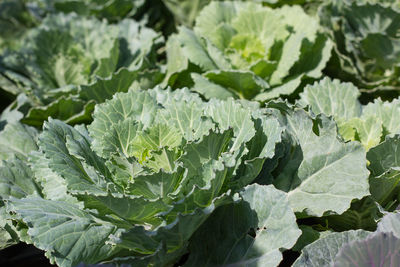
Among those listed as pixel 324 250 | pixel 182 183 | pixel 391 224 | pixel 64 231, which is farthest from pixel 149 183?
pixel 391 224

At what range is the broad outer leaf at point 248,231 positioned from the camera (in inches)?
54.0

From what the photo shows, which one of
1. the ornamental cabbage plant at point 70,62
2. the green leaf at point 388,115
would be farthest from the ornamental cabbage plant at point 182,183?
the ornamental cabbage plant at point 70,62

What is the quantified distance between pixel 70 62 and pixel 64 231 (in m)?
1.37

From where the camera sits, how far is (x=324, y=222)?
5.72 ft

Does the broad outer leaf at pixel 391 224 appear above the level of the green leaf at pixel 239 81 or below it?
below

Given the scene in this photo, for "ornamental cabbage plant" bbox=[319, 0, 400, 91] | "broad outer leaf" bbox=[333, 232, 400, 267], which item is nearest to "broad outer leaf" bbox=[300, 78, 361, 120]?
"ornamental cabbage plant" bbox=[319, 0, 400, 91]

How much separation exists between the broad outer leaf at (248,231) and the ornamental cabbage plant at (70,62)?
1014 mm

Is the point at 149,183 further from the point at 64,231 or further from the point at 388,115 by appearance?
the point at 388,115

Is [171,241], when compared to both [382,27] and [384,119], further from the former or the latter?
[382,27]

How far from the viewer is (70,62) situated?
254 centimetres

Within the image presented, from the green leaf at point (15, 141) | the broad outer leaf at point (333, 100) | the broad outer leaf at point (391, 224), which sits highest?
the broad outer leaf at point (333, 100)

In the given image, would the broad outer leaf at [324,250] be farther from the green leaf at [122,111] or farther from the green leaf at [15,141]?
the green leaf at [15,141]

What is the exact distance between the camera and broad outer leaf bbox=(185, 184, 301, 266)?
1372 millimetres

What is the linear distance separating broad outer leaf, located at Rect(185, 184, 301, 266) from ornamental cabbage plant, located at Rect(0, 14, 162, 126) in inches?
39.9
